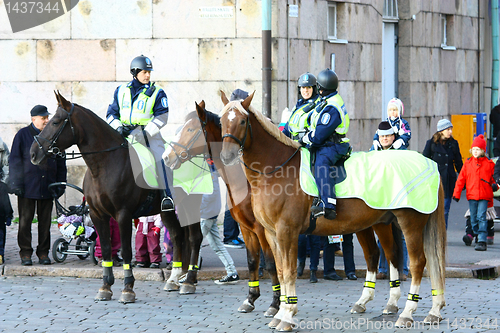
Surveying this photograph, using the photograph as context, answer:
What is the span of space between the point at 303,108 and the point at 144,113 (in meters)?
2.28

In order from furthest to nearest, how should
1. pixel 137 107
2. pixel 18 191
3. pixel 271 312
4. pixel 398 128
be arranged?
pixel 18 191 → pixel 398 128 → pixel 137 107 → pixel 271 312

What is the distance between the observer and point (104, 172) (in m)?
8.21

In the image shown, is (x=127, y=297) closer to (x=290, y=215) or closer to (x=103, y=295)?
(x=103, y=295)

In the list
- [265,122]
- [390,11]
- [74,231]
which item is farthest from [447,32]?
[265,122]

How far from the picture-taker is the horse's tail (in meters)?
7.07

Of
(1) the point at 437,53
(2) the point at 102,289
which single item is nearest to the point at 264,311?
(2) the point at 102,289

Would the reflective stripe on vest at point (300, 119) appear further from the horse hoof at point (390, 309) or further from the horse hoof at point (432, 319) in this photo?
the horse hoof at point (432, 319)

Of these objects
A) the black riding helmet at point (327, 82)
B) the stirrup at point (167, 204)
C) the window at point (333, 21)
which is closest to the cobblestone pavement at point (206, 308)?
the stirrup at point (167, 204)

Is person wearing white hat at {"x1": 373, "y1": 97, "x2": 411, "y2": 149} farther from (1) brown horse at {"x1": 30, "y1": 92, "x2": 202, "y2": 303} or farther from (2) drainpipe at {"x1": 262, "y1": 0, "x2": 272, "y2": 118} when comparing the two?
(1) brown horse at {"x1": 30, "y1": 92, "x2": 202, "y2": 303}

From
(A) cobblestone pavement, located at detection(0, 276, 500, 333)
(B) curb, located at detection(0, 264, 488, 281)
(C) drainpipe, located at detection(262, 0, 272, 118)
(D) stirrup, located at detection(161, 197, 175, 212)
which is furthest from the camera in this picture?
(C) drainpipe, located at detection(262, 0, 272, 118)

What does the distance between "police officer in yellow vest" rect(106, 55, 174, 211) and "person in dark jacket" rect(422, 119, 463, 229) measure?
17.0 feet

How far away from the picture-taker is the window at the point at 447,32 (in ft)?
66.6

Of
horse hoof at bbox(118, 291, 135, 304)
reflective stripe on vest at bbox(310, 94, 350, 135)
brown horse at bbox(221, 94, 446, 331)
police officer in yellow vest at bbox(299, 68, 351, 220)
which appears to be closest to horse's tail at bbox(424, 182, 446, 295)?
brown horse at bbox(221, 94, 446, 331)

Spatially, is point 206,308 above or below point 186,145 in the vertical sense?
below
